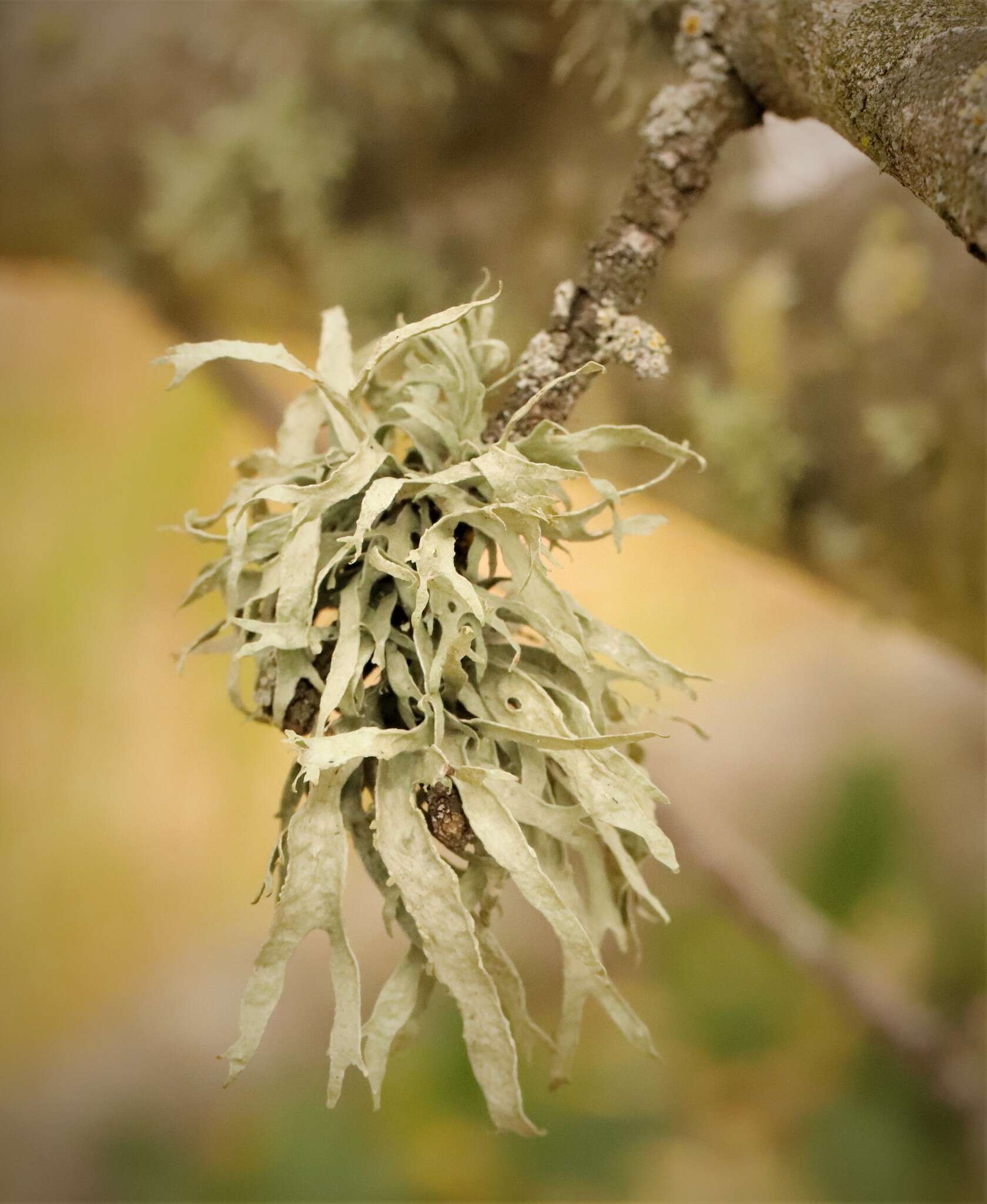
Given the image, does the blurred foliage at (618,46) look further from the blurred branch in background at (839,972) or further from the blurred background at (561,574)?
the blurred branch in background at (839,972)

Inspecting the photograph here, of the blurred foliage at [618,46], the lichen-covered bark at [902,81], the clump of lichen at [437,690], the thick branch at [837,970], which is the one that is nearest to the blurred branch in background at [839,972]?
the thick branch at [837,970]

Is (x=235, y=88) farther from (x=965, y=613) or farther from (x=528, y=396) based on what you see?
(x=965, y=613)

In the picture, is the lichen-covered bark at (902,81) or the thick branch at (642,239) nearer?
the lichen-covered bark at (902,81)

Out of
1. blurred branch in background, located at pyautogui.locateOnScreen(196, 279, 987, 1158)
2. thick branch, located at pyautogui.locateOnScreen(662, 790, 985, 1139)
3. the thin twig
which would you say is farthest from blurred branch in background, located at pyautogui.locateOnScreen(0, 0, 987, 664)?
thick branch, located at pyautogui.locateOnScreen(662, 790, 985, 1139)

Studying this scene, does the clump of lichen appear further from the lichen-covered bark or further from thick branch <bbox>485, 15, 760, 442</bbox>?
the lichen-covered bark

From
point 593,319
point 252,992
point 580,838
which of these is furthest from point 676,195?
point 252,992

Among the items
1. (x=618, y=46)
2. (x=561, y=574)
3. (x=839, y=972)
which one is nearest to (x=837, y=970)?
(x=839, y=972)

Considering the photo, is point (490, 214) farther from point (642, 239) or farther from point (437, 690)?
point (437, 690)
